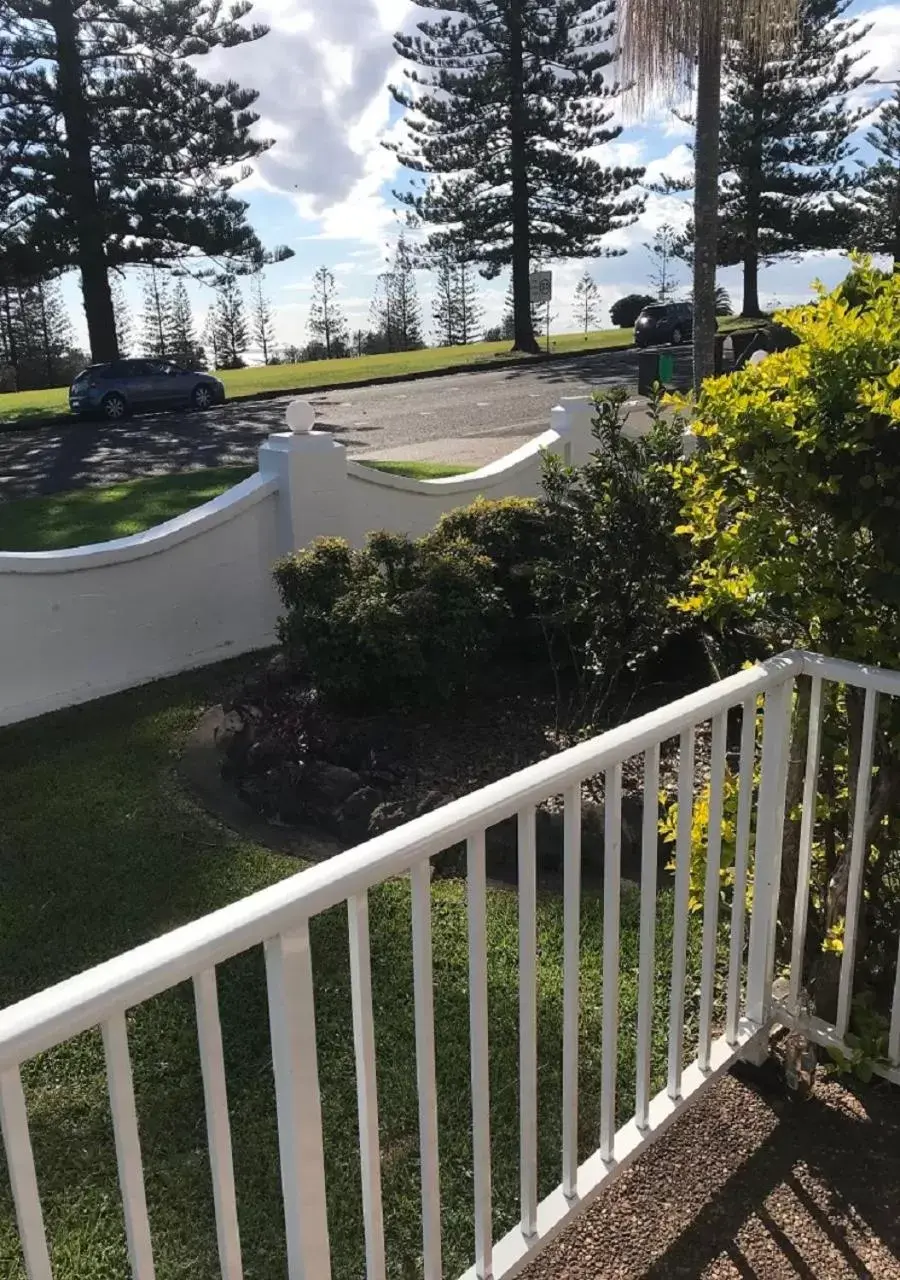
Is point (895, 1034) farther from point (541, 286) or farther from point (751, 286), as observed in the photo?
point (751, 286)

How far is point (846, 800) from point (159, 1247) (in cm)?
189

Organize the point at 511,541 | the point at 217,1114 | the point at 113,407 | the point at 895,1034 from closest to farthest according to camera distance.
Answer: the point at 217,1114 < the point at 895,1034 < the point at 511,541 < the point at 113,407

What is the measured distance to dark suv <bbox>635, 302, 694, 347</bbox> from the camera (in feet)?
97.5

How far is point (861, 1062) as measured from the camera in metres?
2.54

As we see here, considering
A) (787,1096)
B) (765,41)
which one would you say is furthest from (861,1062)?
(765,41)

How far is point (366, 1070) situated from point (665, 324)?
3029 cm

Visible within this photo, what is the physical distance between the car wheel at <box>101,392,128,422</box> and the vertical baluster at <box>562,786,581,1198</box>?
67.5 feet

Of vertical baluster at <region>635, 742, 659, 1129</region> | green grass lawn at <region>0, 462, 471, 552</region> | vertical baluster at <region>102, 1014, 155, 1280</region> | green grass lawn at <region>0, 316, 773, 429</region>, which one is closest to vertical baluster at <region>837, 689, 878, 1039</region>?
vertical baluster at <region>635, 742, 659, 1129</region>

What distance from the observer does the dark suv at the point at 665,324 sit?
1170 inches

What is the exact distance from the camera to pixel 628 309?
4103cm

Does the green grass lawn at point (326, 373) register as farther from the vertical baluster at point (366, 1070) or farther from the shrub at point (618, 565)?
the vertical baluster at point (366, 1070)

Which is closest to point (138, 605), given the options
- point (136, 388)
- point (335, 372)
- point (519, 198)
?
point (136, 388)

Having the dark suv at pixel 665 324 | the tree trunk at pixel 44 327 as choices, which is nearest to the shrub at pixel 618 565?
the dark suv at pixel 665 324

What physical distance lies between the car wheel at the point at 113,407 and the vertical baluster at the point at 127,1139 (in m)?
21.1
